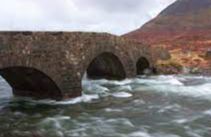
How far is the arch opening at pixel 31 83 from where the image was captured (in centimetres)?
2111

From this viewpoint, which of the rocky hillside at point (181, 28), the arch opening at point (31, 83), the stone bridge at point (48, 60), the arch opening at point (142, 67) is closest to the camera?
the stone bridge at point (48, 60)

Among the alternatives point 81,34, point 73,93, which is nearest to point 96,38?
point 81,34

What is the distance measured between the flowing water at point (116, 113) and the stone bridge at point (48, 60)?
710 mm

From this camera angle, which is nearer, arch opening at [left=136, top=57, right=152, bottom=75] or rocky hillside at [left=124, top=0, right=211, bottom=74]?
arch opening at [left=136, top=57, right=152, bottom=75]

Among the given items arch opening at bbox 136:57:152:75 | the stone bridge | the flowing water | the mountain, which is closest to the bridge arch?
arch opening at bbox 136:57:152:75

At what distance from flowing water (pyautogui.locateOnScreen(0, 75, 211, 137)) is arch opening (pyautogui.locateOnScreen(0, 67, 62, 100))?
1.85ft

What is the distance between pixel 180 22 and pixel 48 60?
74.4 m

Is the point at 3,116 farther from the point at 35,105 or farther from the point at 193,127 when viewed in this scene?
the point at 193,127

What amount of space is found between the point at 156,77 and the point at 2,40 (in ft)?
56.5

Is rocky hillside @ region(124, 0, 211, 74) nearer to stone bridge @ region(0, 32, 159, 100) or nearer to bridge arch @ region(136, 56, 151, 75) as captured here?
bridge arch @ region(136, 56, 151, 75)

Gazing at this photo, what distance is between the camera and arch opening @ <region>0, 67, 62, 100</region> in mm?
21109

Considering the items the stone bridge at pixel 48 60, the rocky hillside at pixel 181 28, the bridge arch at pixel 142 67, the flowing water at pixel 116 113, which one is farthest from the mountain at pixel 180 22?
the stone bridge at pixel 48 60

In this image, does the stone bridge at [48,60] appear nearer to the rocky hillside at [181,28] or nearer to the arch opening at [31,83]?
the arch opening at [31,83]

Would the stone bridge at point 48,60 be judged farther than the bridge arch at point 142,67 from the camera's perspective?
No
